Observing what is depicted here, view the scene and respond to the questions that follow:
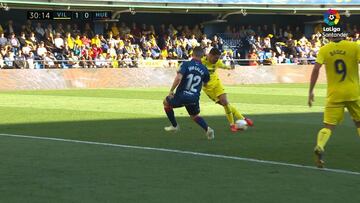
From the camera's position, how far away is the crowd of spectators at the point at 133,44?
1390 inches

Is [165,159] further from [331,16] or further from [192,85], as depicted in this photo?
[331,16]

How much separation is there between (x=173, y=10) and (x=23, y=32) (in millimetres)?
9772

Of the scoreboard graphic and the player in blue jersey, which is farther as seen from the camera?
the scoreboard graphic

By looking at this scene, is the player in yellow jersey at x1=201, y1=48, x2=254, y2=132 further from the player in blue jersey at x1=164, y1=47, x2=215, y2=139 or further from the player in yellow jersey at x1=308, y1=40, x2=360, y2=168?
the player in yellow jersey at x1=308, y1=40, x2=360, y2=168

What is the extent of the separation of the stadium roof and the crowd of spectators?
3.62ft

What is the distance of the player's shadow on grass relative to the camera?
11820 millimetres

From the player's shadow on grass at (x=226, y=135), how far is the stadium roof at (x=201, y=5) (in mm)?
21587

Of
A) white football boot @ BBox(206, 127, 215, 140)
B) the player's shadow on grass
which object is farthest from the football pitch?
white football boot @ BBox(206, 127, 215, 140)

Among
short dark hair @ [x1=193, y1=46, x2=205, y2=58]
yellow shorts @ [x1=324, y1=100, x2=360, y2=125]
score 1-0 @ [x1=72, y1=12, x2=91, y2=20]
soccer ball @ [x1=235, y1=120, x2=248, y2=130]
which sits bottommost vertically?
soccer ball @ [x1=235, y1=120, x2=248, y2=130]

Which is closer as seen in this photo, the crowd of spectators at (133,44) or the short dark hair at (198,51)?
the short dark hair at (198,51)

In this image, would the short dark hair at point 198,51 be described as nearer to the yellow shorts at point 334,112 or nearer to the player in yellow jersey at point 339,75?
the player in yellow jersey at point 339,75

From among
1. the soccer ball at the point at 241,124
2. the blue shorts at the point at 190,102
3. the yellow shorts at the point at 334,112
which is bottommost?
the soccer ball at the point at 241,124

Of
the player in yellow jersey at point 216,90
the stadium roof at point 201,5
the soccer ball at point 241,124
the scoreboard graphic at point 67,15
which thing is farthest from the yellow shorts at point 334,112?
the scoreboard graphic at point 67,15

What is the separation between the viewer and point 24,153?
1156 centimetres
